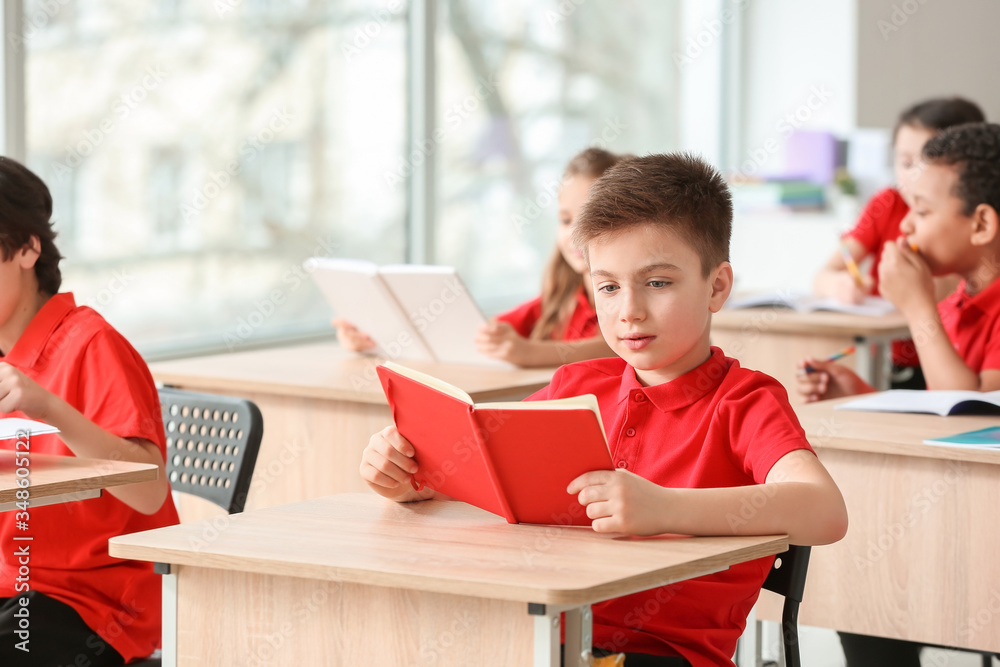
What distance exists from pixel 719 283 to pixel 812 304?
2166 mm

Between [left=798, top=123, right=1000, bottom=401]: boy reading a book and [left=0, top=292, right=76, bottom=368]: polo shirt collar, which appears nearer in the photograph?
[left=0, top=292, right=76, bottom=368]: polo shirt collar

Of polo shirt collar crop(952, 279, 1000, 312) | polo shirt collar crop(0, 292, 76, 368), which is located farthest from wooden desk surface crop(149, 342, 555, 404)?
polo shirt collar crop(952, 279, 1000, 312)

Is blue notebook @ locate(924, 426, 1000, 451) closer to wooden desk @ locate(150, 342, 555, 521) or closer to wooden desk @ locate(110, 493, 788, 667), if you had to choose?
wooden desk @ locate(110, 493, 788, 667)

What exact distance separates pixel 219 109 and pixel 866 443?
2.47 m

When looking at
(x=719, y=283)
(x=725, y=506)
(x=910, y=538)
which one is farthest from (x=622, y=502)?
(x=910, y=538)

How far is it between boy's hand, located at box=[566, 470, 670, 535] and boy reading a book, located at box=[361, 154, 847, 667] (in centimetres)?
6

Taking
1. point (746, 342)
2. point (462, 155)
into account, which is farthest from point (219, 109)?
point (746, 342)

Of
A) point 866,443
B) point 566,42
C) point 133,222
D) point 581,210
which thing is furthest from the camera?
point 566,42

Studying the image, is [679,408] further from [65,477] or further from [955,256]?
[955,256]

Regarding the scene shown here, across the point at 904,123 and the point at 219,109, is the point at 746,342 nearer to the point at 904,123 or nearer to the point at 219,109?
the point at 904,123

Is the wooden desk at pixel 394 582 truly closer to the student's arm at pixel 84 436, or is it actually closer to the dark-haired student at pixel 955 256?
the student's arm at pixel 84 436

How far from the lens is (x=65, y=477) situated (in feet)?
4.99

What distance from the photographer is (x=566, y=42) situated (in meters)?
5.30

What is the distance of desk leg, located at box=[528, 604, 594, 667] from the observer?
112 cm
